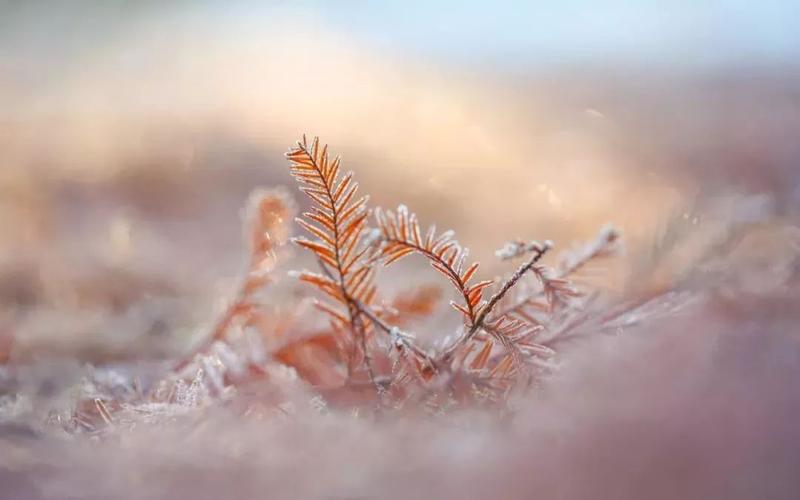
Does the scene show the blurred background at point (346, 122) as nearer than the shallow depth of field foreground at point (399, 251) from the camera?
No

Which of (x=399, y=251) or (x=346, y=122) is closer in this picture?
(x=399, y=251)

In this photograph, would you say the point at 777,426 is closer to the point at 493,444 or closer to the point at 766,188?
the point at 493,444

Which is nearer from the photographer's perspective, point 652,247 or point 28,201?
point 652,247

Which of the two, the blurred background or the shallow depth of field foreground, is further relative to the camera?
the blurred background

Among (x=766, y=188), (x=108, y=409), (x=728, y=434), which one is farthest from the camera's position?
(x=766, y=188)

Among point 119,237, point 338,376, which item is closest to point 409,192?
point 119,237
